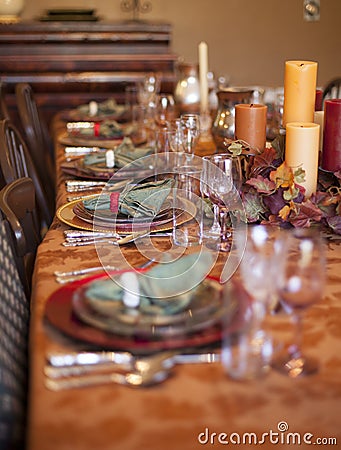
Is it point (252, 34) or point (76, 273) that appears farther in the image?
point (252, 34)

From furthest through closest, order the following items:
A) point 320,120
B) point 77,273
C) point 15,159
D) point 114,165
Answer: point 15,159
point 114,165
point 320,120
point 77,273

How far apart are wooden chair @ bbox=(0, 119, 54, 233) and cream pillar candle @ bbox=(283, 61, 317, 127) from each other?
82cm

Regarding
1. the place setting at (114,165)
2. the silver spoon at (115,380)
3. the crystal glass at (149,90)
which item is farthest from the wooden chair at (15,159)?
the silver spoon at (115,380)

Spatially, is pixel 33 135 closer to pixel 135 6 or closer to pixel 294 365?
pixel 294 365

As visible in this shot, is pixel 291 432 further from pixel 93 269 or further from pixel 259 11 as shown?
pixel 259 11

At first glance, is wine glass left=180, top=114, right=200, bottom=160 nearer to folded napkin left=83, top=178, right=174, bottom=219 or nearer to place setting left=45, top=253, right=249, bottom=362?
folded napkin left=83, top=178, right=174, bottom=219

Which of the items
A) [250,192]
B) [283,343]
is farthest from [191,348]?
[250,192]

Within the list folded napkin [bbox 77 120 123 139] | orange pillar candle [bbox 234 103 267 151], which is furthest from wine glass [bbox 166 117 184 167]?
folded napkin [bbox 77 120 123 139]

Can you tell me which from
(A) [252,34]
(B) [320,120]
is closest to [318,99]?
(B) [320,120]

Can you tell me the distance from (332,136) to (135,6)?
3732mm

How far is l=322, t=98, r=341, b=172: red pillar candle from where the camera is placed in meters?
1.61

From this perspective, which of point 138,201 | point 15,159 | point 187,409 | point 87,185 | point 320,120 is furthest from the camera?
point 15,159

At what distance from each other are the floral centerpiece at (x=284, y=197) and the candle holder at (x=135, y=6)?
370 cm

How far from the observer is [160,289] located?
3.78ft
